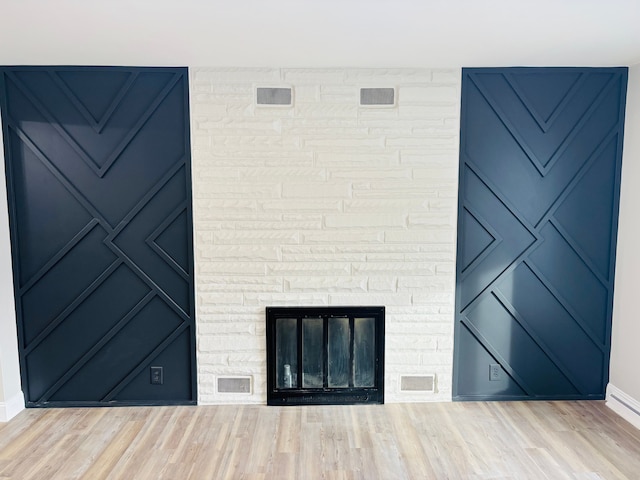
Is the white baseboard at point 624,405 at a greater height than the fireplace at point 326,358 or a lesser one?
lesser

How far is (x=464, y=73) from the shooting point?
3.26m

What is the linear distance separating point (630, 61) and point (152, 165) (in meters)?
3.33

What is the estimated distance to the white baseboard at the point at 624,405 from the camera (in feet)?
10.3

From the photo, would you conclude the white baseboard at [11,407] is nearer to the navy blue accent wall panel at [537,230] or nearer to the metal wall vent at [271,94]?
the metal wall vent at [271,94]

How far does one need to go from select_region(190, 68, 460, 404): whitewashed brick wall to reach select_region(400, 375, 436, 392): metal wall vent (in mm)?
52

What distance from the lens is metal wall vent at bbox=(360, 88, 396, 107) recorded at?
3.26 meters

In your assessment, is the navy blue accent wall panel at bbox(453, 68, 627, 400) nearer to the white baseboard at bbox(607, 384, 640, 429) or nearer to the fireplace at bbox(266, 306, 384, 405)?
the white baseboard at bbox(607, 384, 640, 429)

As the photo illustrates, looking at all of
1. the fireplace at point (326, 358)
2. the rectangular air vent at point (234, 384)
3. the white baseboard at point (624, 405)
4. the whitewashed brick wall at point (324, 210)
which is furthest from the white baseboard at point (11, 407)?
the white baseboard at point (624, 405)

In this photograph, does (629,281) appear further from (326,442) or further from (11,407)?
(11,407)

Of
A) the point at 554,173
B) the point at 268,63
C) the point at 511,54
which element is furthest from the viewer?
the point at 554,173

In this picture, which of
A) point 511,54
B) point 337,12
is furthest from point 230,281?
point 511,54

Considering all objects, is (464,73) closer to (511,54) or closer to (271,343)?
(511,54)

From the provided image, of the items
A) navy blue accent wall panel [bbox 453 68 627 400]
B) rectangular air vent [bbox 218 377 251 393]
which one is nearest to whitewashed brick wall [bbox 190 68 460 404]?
rectangular air vent [bbox 218 377 251 393]

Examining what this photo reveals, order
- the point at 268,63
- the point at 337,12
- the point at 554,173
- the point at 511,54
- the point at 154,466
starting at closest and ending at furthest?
the point at 337,12 → the point at 154,466 → the point at 511,54 → the point at 268,63 → the point at 554,173
